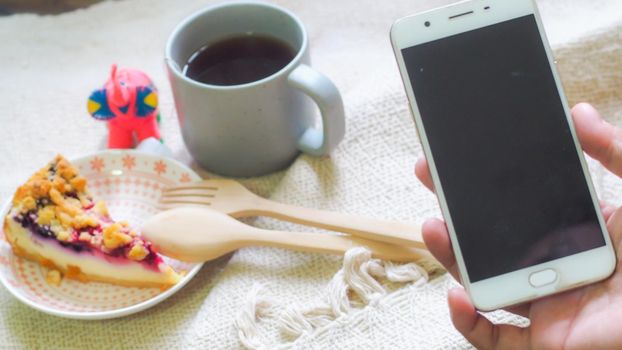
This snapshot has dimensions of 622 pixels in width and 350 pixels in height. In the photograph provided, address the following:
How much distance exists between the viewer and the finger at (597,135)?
576mm

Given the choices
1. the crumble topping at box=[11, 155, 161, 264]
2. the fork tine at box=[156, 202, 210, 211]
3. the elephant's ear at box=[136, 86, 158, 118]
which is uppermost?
the elephant's ear at box=[136, 86, 158, 118]

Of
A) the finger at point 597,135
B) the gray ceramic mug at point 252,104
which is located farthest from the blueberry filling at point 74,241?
the finger at point 597,135

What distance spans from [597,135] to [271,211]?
0.31 m

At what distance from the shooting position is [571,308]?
545mm

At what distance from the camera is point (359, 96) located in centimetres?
81

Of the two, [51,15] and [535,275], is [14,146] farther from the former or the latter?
[535,275]

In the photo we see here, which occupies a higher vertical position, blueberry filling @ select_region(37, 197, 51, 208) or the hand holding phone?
blueberry filling @ select_region(37, 197, 51, 208)

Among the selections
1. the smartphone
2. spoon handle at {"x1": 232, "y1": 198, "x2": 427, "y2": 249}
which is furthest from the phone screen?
spoon handle at {"x1": 232, "y1": 198, "x2": 427, "y2": 249}

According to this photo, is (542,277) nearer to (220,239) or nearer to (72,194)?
(220,239)

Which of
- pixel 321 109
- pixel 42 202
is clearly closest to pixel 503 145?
pixel 321 109

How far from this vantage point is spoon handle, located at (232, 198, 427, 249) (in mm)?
667

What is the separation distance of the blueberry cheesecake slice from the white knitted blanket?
0.04 m

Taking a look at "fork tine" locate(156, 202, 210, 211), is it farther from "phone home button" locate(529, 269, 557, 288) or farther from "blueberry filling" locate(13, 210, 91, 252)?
"phone home button" locate(529, 269, 557, 288)

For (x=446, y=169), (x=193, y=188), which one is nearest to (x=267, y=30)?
(x=193, y=188)
